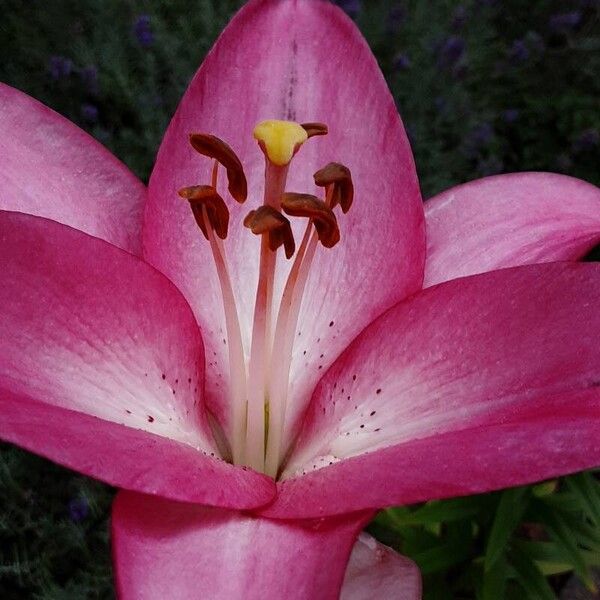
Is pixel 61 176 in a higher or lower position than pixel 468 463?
higher

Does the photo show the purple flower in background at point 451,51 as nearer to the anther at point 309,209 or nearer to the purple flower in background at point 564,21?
the purple flower in background at point 564,21

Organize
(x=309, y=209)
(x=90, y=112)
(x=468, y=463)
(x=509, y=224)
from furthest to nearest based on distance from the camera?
1. (x=90, y=112)
2. (x=509, y=224)
3. (x=309, y=209)
4. (x=468, y=463)

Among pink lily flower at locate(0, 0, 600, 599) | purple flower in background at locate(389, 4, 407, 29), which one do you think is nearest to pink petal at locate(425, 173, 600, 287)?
pink lily flower at locate(0, 0, 600, 599)

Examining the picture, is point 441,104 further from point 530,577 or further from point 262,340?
point 262,340

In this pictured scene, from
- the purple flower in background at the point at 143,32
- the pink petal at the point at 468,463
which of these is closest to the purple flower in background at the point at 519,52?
the purple flower in background at the point at 143,32

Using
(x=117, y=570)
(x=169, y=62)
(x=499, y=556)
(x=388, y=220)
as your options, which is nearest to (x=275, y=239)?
(x=388, y=220)

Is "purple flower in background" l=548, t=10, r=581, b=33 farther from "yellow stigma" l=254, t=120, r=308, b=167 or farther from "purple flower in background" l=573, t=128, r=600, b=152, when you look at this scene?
"yellow stigma" l=254, t=120, r=308, b=167

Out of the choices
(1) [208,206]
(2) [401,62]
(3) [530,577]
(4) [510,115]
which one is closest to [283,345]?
(1) [208,206]
